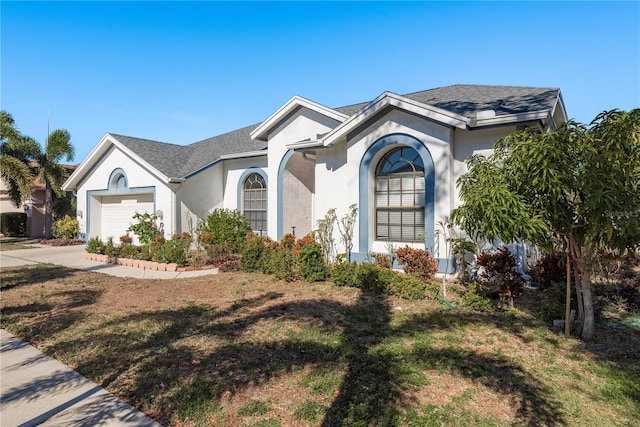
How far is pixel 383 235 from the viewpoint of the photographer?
36.9 ft

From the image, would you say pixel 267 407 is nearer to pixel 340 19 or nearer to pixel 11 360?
pixel 11 360

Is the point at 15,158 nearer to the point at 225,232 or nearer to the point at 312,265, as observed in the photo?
the point at 225,232

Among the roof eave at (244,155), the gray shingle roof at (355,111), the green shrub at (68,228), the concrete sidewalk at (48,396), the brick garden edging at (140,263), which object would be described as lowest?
the concrete sidewalk at (48,396)

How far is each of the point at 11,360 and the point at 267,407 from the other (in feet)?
12.9

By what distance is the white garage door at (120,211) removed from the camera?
1792cm

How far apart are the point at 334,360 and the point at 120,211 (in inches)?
715

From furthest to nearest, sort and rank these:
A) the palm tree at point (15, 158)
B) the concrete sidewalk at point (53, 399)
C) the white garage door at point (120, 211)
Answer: the palm tree at point (15, 158)
the white garage door at point (120, 211)
the concrete sidewalk at point (53, 399)

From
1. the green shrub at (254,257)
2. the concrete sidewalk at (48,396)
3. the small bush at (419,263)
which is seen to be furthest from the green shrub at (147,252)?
the small bush at (419,263)

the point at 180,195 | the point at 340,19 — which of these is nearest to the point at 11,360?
the point at 180,195

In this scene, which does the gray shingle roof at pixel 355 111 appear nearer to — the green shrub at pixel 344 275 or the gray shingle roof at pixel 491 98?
the gray shingle roof at pixel 491 98

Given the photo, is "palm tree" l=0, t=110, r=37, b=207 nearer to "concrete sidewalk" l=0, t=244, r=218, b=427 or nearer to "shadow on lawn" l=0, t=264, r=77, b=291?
"shadow on lawn" l=0, t=264, r=77, b=291

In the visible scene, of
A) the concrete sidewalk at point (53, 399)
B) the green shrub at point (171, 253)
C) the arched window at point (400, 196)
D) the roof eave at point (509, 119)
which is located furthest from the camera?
the green shrub at point (171, 253)

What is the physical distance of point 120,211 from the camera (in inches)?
759

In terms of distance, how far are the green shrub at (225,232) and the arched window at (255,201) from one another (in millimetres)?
1486
